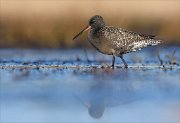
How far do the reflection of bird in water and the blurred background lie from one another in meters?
6.74

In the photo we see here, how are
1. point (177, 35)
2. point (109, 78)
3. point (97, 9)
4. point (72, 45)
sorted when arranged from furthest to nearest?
point (97, 9), point (177, 35), point (72, 45), point (109, 78)

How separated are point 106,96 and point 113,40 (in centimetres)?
403

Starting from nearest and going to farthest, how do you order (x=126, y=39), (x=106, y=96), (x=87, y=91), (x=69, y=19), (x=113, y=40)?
(x=106, y=96) → (x=87, y=91) → (x=113, y=40) → (x=126, y=39) → (x=69, y=19)

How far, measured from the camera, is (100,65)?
12555 mm

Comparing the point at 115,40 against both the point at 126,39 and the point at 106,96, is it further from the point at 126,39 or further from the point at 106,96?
the point at 106,96

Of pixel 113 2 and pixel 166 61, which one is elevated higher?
pixel 113 2

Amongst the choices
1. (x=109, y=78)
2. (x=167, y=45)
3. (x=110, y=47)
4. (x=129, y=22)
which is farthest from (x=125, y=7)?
(x=109, y=78)

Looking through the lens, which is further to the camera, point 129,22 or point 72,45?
point 129,22

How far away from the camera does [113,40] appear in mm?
12641

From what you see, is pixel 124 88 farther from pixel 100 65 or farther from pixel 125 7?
pixel 125 7

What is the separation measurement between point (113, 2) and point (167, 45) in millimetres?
7899

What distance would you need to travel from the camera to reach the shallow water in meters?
7.63

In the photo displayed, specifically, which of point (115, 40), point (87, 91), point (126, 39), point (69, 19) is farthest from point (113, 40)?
point (69, 19)

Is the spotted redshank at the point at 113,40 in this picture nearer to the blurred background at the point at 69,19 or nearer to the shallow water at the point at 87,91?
the shallow water at the point at 87,91
